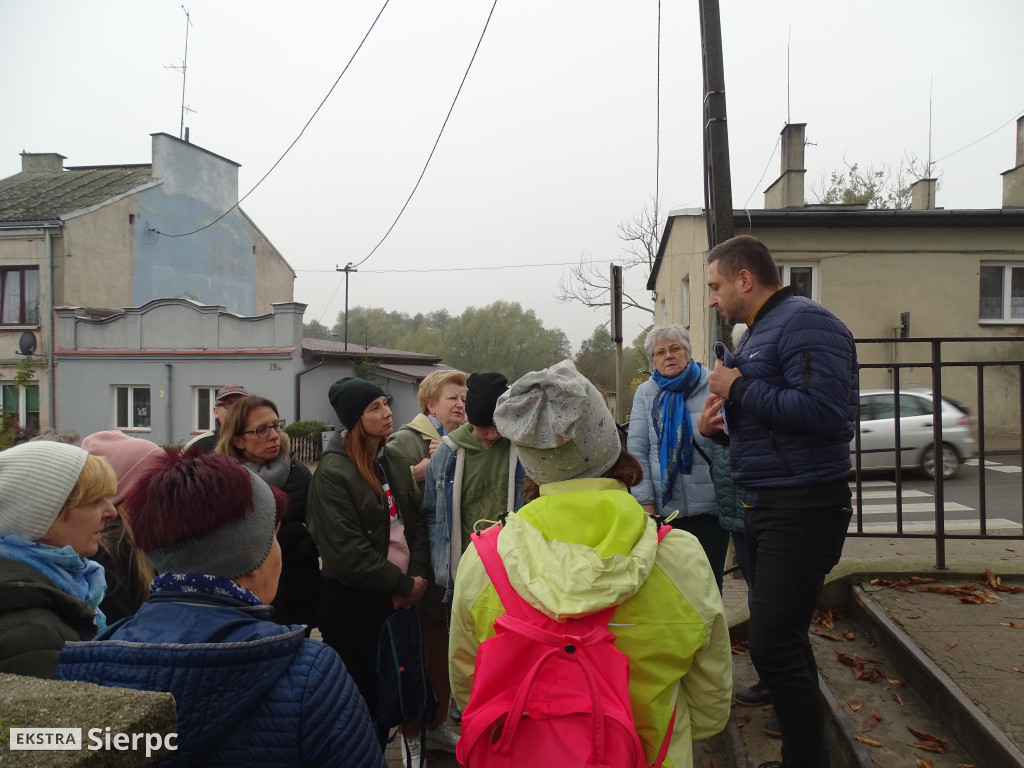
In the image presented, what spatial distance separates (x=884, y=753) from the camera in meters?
2.59

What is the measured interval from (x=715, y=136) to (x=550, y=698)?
4.38m

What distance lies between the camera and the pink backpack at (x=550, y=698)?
1.49 meters

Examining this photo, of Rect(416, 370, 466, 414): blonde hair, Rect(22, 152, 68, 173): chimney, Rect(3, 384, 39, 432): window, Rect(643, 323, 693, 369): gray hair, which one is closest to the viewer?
Rect(643, 323, 693, 369): gray hair

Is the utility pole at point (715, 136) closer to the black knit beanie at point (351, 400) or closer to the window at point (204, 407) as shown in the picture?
the black knit beanie at point (351, 400)

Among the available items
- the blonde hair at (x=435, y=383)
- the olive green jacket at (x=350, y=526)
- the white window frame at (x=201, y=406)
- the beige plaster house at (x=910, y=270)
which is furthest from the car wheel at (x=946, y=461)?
the white window frame at (x=201, y=406)

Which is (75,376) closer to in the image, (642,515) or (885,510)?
(885,510)

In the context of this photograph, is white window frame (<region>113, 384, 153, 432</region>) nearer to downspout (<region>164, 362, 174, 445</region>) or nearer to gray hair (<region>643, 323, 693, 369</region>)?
downspout (<region>164, 362, 174, 445</region>)

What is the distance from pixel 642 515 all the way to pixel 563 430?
30 cm

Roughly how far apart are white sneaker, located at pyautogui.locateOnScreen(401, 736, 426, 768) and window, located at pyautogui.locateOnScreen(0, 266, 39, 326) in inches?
998

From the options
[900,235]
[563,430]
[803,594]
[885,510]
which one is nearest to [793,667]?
[803,594]

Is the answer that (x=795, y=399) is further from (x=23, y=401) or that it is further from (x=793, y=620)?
(x=23, y=401)

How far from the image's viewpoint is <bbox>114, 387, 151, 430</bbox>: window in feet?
76.4

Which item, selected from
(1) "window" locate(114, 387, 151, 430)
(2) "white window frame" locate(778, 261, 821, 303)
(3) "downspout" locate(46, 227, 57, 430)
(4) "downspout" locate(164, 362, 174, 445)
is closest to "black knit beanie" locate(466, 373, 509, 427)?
(2) "white window frame" locate(778, 261, 821, 303)

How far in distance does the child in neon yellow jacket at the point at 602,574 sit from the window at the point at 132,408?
81.4 ft
